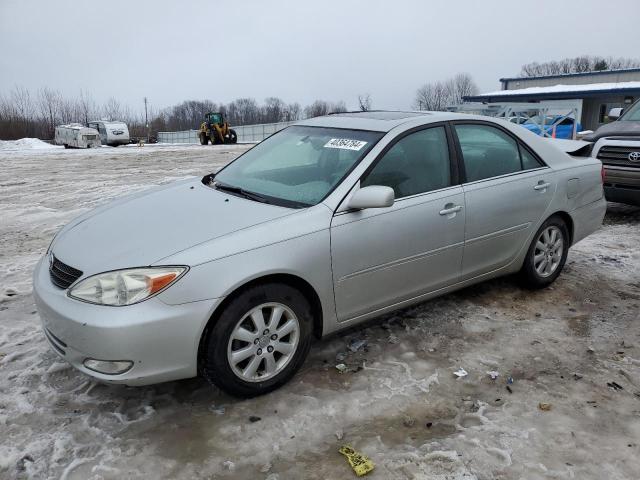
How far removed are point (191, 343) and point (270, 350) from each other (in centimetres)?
50

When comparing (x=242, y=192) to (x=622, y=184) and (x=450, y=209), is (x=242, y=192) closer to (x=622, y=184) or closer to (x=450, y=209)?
(x=450, y=209)

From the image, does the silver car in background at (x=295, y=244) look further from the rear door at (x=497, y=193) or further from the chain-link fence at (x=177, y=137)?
the chain-link fence at (x=177, y=137)

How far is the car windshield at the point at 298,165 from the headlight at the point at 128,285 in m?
0.95

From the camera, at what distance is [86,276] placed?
9.32ft

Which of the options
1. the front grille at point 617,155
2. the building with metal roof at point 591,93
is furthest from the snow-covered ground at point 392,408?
the building with metal roof at point 591,93

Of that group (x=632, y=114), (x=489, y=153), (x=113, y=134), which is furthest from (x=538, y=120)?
(x=113, y=134)

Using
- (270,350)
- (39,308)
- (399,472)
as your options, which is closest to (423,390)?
(399,472)

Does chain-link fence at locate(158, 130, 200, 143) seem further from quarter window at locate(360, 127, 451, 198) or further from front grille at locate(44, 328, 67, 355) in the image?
front grille at locate(44, 328, 67, 355)

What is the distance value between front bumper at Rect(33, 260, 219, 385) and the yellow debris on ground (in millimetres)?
909

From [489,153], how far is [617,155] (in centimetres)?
433

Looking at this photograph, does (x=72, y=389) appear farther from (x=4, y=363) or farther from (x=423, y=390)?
(x=423, y=390)

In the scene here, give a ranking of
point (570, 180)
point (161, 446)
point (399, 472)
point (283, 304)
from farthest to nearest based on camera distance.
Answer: point (570, 180) < point (283, 304) < point (161, 446) < point (399, 472)

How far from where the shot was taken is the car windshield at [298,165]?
3.52 metres

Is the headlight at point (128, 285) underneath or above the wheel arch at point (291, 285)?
above
